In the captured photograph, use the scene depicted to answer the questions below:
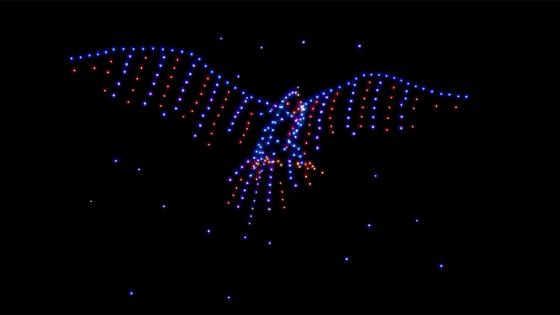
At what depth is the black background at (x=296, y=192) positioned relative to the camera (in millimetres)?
3041

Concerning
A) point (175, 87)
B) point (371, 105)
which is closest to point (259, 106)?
point (175, 87)

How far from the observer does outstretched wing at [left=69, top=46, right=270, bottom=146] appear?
10.3 ft

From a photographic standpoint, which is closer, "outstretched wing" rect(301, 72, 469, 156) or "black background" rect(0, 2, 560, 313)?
"black background" rect(0, 2, 560, 313)

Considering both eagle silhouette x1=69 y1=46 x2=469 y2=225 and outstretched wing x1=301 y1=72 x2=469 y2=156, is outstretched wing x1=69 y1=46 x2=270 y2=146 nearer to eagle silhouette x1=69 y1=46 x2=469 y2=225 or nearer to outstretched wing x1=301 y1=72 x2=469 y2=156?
eagle silhouette x1=69 y1=46 x2=469 y2=225

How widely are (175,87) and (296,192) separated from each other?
1011 millimetres

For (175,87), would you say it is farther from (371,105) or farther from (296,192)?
(371,105)

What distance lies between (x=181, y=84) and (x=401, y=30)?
148cm

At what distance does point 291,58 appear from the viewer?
335 cm

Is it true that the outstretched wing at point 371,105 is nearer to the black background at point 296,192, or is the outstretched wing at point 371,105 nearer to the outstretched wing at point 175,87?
the black background at point 296,192

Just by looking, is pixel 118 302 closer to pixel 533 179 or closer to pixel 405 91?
pixel 405 91

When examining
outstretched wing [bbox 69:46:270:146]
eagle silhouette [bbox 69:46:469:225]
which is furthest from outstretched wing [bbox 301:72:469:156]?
outstretched wing [bbox 69:46:270:146]

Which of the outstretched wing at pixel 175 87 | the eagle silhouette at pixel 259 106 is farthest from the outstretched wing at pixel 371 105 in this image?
the outstretched wing at pixel 175 87

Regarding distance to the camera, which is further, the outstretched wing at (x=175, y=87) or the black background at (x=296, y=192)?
the outstretched wing at (x=175, y=87)

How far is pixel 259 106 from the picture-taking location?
10.5 ft
